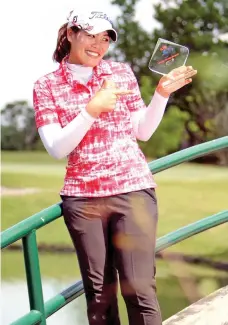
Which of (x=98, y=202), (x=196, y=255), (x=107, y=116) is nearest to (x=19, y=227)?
(x=98, y=202)

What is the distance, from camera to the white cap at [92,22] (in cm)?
149

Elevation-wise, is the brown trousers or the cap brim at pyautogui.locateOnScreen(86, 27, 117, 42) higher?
the cap brim at pyautogui.locateOnScreen(86, 27, 117, 42)

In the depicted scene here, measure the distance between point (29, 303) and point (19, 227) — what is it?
185mm

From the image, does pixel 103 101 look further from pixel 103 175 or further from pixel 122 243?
pixel 122 243

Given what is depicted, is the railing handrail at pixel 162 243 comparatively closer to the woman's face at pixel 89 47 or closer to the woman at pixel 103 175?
the woman at pixel 103 175

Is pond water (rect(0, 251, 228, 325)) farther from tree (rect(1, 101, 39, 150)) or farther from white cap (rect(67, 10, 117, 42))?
white cap (rect(67, 10, 117, 42))

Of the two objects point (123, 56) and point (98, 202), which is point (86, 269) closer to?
point (98, 202)

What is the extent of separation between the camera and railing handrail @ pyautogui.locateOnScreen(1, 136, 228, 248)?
1360 millimetres

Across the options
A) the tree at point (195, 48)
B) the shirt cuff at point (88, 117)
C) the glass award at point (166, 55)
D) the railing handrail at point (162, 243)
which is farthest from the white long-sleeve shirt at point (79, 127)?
the tree at point (195, 48)

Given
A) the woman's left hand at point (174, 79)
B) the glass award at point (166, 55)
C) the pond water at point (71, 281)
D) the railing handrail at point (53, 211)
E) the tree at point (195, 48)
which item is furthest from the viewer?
the pond water at point (71, 281)

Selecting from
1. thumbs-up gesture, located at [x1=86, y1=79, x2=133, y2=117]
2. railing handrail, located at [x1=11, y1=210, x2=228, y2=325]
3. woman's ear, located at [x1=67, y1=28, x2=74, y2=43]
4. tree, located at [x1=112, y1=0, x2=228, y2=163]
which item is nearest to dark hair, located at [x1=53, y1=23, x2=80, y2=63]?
woman's ear, located at [x1=67, y1=28, x2=74, y2=43]

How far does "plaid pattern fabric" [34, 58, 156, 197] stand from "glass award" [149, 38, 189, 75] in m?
0.15

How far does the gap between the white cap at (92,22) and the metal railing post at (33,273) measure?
0.41 m

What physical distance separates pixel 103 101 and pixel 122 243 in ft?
0.92
